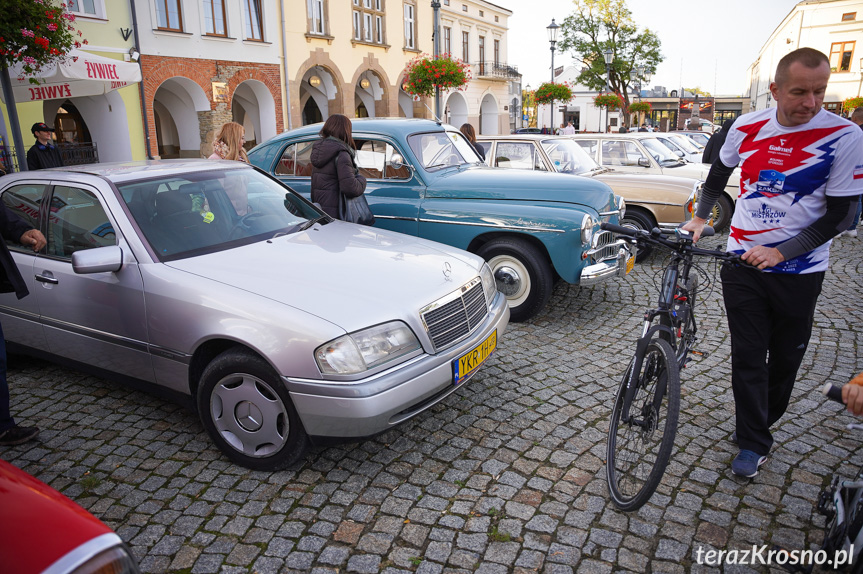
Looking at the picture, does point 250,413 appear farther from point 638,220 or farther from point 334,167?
point 638,220

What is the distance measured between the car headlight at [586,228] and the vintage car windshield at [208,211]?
8.06 ft

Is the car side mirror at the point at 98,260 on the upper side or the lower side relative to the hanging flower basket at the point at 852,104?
lower

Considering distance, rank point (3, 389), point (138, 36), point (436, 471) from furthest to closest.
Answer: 1. point (138, 36)
2. point (3, 389)
3. point (436, 471)

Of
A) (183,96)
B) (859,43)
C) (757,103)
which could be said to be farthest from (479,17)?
(757,103)

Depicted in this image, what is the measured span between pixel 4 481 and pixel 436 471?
2129mm

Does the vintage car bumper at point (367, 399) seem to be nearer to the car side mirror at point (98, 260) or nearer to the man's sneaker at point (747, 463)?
the car side mirror at point (98, 260)

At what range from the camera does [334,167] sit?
231 inches

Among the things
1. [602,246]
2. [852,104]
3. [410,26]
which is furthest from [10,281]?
[852,104]

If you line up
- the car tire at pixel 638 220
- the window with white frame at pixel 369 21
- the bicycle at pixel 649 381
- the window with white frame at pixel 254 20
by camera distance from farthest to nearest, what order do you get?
the window with white frame at pixel 369 21 → the window with white frame at pixel 254 20 → the car tire at pixel 638 220 → the bicycle at pixel 649 381

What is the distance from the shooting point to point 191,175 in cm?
414

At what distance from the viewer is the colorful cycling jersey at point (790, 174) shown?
274 cm

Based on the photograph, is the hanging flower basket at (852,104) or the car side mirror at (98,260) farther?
the hanging flower basket at (852,104)

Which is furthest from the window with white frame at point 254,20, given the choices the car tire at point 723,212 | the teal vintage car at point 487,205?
the car tire at point 723,212

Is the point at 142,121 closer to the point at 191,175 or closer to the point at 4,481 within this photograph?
the point at 191,175
